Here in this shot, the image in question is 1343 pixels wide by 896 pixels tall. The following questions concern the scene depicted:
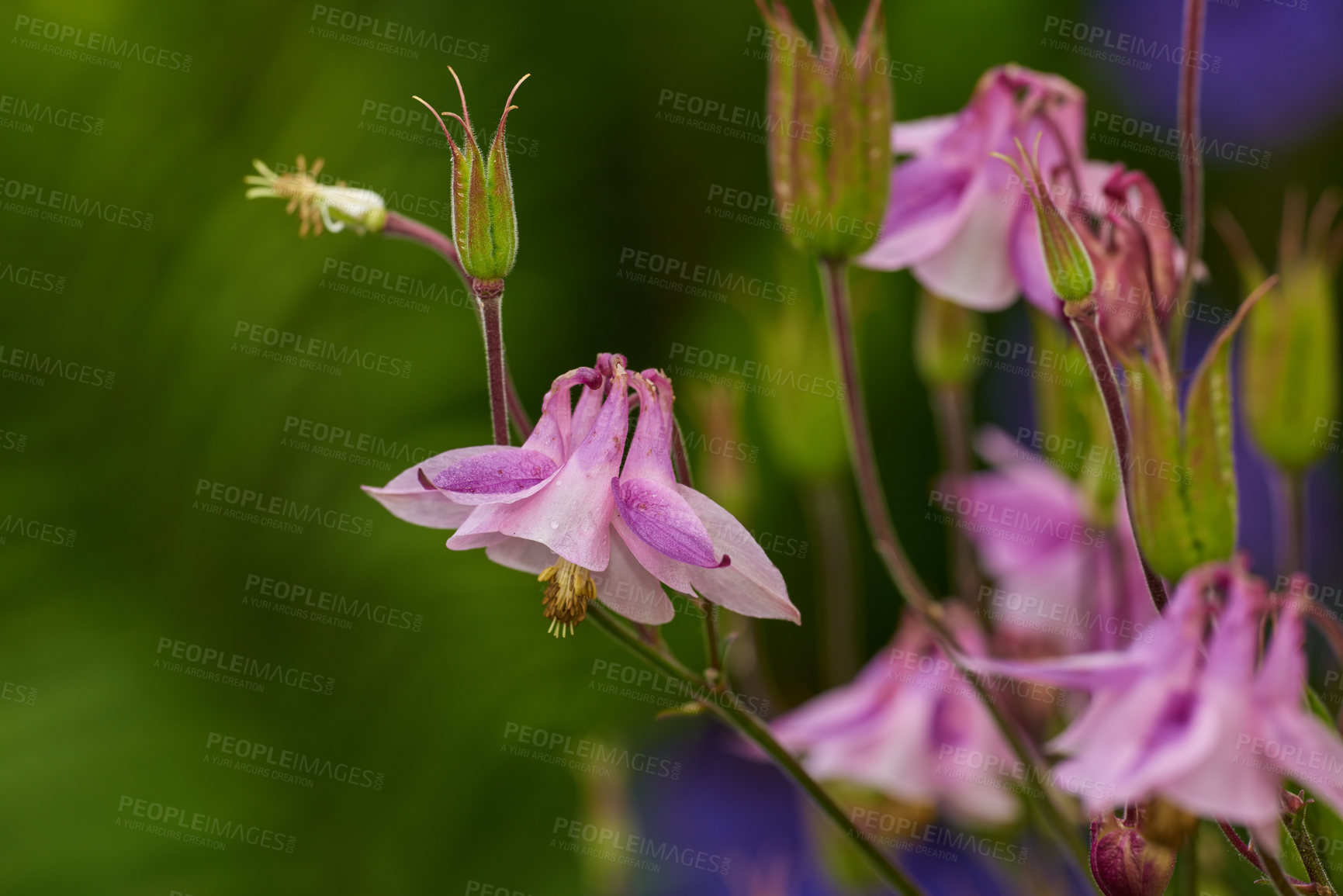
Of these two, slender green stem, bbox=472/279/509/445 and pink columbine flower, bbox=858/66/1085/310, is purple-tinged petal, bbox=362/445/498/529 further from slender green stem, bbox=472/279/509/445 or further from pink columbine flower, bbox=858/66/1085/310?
pink columbine flower, bbox=858/66/1085/310

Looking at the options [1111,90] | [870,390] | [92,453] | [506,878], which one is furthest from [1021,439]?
[92,453]

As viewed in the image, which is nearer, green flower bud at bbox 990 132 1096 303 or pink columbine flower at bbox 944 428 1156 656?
green flower bud at bbox 990 132 1096 303

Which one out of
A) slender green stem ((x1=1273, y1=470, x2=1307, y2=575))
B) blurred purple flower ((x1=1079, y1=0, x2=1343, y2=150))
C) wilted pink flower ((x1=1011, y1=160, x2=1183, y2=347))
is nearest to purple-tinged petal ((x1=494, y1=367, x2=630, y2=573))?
wilted pink flower ((x1=1011, y1=160, x2=1183, y2=347))

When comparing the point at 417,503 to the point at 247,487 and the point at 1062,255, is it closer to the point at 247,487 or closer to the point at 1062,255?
the point at 1062,255

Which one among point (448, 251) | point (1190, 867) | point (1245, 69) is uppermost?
point (1245, 69)

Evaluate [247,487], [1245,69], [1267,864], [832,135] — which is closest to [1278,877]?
[1267,864]

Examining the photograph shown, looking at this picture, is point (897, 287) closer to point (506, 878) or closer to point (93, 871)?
point (506, 878)

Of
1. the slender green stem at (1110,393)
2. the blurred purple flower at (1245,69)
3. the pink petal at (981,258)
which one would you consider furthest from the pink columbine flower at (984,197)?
the blurred purple flower at (1245,69)
